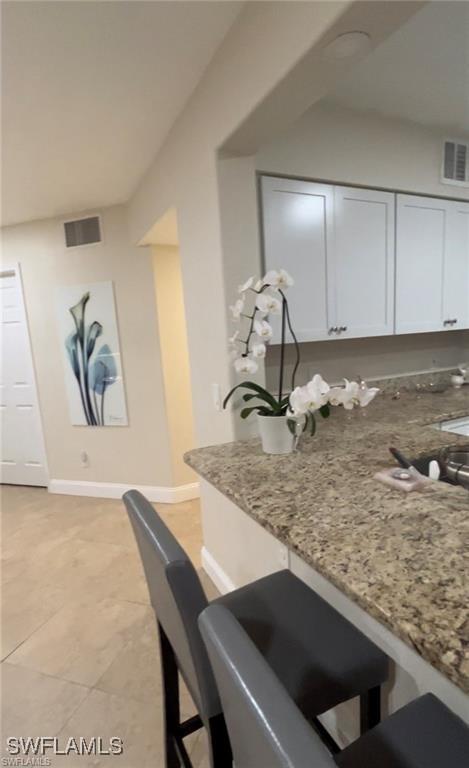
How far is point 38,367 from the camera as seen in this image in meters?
3.66

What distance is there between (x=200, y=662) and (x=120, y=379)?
2.79 meters

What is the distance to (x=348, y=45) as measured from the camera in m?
1.02

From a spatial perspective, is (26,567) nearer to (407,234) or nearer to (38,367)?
(38,367)

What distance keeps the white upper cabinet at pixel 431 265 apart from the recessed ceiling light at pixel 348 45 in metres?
1.39

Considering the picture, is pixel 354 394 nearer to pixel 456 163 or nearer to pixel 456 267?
pixel 456 267

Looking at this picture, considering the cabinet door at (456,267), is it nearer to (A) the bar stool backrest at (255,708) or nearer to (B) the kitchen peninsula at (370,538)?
(B) the kitchen peninsula at (370,538)

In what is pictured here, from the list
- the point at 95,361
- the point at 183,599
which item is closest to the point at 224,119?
the point at 183,599

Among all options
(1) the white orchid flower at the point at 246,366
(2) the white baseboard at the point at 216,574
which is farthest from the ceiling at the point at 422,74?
(2) the white baseboard at the point at 216,574

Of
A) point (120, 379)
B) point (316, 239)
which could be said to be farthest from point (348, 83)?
point (120, 379)

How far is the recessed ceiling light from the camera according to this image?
98 centimetres

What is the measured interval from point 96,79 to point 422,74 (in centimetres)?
151

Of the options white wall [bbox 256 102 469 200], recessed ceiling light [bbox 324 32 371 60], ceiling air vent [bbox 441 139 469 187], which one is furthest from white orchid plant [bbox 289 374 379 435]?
ceiling air vent [bbox 441 139 469 187]

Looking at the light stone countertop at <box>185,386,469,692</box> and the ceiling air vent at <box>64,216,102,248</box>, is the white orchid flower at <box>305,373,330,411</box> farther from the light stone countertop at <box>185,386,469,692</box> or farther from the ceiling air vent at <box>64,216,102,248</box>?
the ceiling air vent at <box>64,216,102,248</box>

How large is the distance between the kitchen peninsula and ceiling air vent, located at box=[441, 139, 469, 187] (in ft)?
5.77
